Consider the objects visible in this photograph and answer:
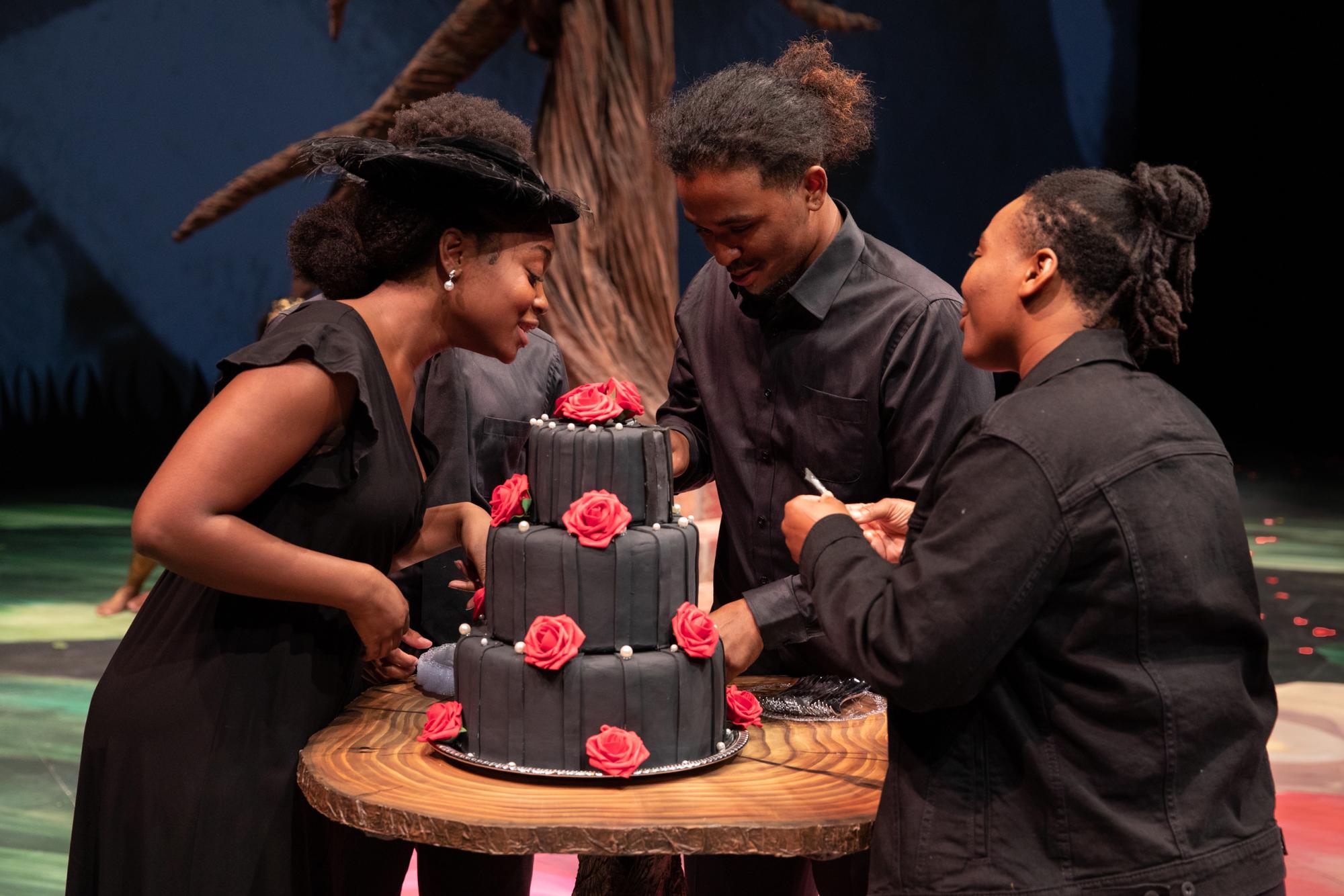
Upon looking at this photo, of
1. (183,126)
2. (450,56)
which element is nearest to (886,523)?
(450,56)

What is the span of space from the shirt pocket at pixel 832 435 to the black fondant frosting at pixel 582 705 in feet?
2.07

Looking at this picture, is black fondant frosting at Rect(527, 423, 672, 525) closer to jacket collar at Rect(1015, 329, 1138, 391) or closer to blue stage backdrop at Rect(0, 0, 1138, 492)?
jacket collar at Rect(1015, 329, 1138, 391)

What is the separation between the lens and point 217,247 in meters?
9.03

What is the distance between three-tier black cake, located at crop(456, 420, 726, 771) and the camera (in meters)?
1.86

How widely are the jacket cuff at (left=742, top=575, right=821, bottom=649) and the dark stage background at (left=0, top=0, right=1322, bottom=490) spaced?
7.30m

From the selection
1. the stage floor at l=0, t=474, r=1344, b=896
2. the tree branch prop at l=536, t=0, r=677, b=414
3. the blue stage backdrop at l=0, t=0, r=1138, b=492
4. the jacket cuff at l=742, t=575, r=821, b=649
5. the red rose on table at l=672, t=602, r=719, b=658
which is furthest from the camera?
the blue stage backdrop at l=0, t=0, r=1138, b=492

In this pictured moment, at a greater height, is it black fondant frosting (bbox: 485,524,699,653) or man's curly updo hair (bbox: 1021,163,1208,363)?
man's curly updo hair (bbox: 1021,163,1208,363)

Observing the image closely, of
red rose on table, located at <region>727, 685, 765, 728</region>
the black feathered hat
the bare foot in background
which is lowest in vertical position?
the bare foot in background

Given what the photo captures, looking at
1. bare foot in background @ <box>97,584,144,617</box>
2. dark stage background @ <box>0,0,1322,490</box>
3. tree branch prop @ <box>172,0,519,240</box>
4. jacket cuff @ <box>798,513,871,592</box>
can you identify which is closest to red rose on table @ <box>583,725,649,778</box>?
jacket cuff @ <box>798,513,871,592</box>

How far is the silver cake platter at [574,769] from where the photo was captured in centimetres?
183

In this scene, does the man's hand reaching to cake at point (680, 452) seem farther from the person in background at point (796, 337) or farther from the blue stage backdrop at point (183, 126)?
the blue stage backdrop at point (183, 126)

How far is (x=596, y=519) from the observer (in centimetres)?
187

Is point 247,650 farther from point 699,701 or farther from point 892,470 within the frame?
point 892,470

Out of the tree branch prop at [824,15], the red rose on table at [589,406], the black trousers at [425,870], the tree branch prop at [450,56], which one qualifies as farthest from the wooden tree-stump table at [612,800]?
the tree branch prop at [824,15]
